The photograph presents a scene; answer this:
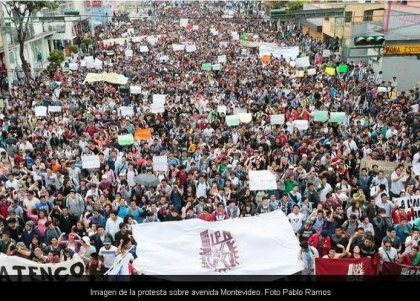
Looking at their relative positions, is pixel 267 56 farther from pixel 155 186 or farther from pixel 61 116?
pixel 155 186

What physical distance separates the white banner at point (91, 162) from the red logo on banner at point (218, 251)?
5.14 metres

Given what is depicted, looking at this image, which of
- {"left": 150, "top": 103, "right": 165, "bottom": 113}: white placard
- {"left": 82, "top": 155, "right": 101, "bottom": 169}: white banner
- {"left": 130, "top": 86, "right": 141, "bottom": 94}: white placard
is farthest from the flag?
{"left": 130, "top": 86, "right": 141, "bottom": 94}: white placard

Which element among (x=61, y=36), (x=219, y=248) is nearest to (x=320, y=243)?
(x=219, y=248)

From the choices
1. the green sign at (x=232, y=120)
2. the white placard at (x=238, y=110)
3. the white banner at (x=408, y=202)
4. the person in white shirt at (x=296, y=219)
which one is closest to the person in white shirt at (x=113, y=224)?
the person in white shirt at (x=296, y=219)

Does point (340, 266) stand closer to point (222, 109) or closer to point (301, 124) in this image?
point (301, 124)

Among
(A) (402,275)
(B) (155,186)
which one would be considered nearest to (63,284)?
(B) (155,186)

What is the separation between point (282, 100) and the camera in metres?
19.6

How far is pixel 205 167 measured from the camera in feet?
42.1

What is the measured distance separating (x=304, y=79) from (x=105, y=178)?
1426 centimetres

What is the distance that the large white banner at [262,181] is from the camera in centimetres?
1127

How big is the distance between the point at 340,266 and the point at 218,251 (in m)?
1.88

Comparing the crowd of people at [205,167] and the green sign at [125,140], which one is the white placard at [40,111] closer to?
the crowd of people at [205,167]

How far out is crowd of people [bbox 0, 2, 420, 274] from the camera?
9273 millimetres

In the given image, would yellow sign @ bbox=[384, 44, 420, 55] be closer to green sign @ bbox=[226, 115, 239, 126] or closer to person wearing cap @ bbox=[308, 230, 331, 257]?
green sign @ bbox=[226, 115, 239, 126]
